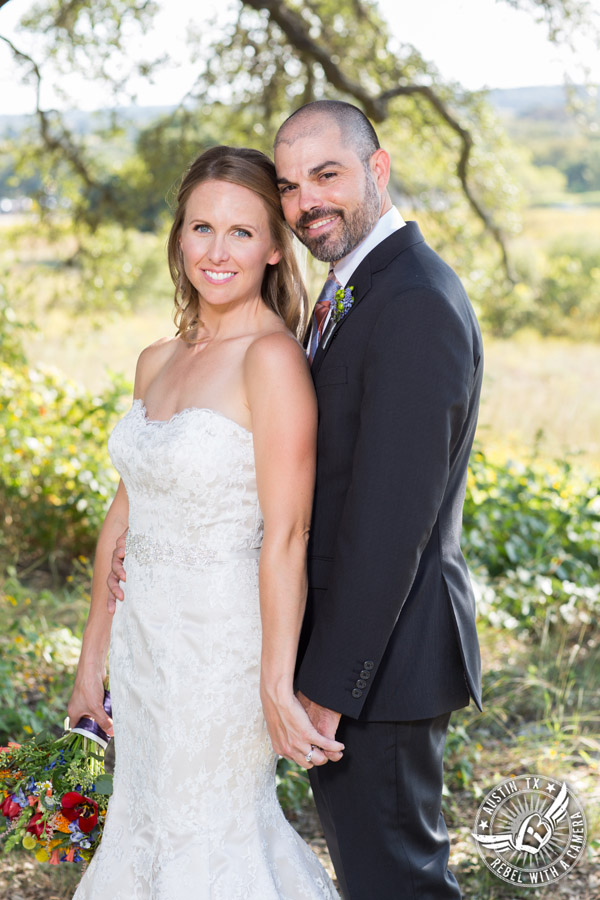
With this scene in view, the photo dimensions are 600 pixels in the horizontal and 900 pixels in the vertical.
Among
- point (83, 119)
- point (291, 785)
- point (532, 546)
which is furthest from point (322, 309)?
point (83, 119)

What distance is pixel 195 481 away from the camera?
7.04 feet

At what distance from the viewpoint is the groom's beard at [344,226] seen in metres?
2.14

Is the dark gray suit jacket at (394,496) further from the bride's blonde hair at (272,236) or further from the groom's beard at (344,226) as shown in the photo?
the bride's blonde hair at (272,236)

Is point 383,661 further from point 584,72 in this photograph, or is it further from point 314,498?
point 584,72

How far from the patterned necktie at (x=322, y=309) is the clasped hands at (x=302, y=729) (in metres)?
0.82

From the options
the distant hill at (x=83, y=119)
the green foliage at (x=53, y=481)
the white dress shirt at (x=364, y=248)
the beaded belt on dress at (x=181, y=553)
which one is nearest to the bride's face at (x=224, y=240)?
the white dress shirt at (x=364, y=248)

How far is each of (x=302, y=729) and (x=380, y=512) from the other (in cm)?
53

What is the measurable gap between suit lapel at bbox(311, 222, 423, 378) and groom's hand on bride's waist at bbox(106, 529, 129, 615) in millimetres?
802

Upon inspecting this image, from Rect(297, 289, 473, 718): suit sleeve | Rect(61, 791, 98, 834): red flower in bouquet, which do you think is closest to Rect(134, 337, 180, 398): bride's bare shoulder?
Rect(297, 289, 473, 718): suit sleeve

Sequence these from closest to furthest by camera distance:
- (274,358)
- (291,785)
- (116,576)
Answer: (274,358), (116,576), (291,785)

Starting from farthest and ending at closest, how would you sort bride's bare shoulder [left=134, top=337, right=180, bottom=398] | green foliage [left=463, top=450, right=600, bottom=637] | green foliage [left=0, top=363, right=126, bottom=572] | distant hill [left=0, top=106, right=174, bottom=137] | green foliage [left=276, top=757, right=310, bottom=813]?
distant hill [left=0, top=106, right=174, bottom=137] < green foliage [left=0, top=363, right=126, bottom=572] < green foliage [left=463, top=450, right=600, bottom=637] < green foliage [left=276, top=757, right=310, bottom=813] < bride's bare shoulder [left=134, top=337, right=180, bottom=398]

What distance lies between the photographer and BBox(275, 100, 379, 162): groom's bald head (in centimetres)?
215

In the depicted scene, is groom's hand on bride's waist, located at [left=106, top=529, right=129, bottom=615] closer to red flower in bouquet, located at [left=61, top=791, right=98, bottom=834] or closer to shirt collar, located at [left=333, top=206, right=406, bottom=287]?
red flower in bouquet, located at [left=61, top=791, right=98, bottom=834]

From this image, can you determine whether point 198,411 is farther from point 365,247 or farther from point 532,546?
point 532,546
